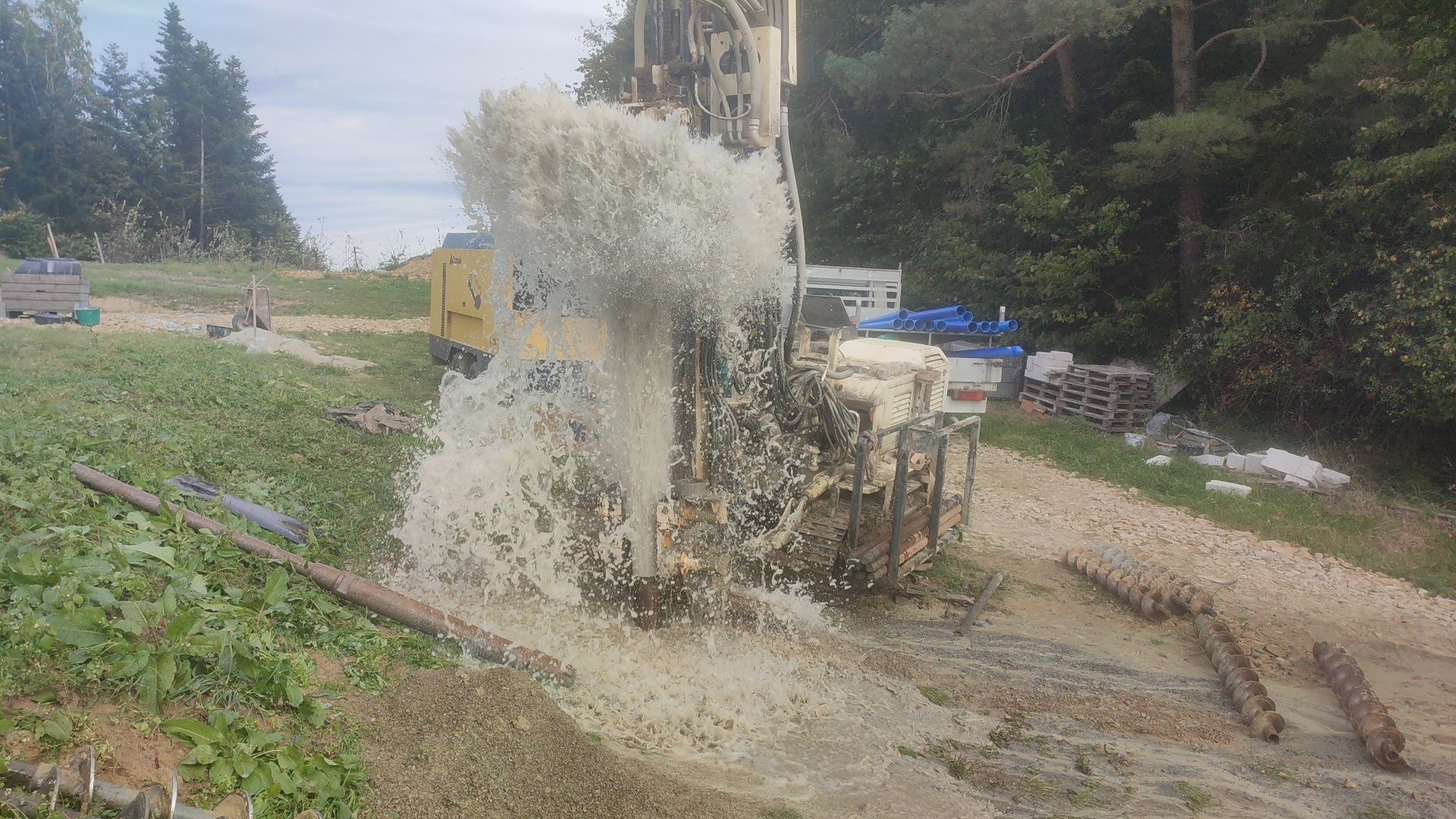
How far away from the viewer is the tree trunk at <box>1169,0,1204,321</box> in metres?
14.7

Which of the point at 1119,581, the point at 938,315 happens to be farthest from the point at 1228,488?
the point at 938,315

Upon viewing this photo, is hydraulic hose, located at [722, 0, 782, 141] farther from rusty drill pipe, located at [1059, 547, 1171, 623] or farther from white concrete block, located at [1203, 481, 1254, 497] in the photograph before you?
white concrete block, located at [1203, 481, 1254, 497]

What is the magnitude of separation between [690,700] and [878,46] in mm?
18701

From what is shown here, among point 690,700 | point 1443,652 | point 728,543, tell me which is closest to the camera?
point 690,700

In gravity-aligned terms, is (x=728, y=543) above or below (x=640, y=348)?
below

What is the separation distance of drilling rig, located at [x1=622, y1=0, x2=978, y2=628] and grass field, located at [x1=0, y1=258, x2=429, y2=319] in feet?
51.7

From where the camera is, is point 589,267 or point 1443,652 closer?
point 589,267

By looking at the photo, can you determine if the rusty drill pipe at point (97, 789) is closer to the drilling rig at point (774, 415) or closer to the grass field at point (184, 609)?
the grass field at point (184, 609)

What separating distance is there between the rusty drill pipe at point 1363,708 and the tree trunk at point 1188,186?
9.50 m

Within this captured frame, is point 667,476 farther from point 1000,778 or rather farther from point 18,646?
point 18,646

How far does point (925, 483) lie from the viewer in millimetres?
7535

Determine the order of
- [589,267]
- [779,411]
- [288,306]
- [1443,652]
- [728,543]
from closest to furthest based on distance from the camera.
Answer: [589,267]
[728,543]
[779,411]
[1443,652]
[288,306]

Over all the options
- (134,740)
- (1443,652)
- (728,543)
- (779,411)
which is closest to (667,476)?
(728,543)

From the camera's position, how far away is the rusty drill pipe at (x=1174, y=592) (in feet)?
23.3
